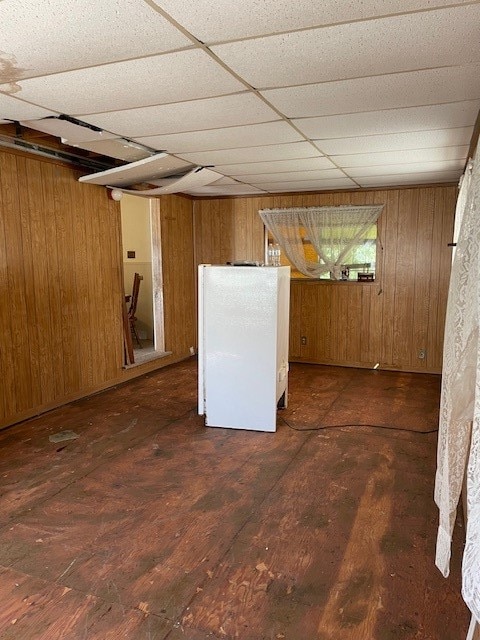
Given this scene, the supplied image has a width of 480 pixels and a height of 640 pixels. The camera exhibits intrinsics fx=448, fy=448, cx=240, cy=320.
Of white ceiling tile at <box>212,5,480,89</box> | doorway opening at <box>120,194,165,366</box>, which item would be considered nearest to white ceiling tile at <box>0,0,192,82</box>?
white ceiling tile at <box>212,5,480,89</box>

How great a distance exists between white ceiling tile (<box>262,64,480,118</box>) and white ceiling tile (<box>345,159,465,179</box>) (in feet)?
5.76

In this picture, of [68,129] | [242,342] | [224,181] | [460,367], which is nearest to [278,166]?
[224,181]

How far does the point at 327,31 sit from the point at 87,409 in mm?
3602

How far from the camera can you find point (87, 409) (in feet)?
13.7

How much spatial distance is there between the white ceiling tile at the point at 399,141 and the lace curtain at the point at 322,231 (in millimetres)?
2009

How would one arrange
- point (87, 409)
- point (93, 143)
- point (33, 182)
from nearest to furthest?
1. point (93, 143)
2. point (33, 182)
3. point (87, 409)

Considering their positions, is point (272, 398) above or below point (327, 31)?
below

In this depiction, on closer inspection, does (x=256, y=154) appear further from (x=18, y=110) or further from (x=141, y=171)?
(x=18, y=110)

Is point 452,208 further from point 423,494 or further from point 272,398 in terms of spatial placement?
point 423,494

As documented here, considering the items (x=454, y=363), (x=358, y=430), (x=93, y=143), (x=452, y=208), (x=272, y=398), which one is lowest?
(x=358, y=430)

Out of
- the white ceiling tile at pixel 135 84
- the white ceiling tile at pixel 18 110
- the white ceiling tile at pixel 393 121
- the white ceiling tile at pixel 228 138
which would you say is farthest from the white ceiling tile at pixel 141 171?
the white ceiling tile at pixel 393 121

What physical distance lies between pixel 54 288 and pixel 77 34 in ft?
9.03

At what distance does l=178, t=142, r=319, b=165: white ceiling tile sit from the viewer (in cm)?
356

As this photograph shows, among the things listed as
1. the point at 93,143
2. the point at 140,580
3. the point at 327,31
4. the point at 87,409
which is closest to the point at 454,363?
the point at 327,31
